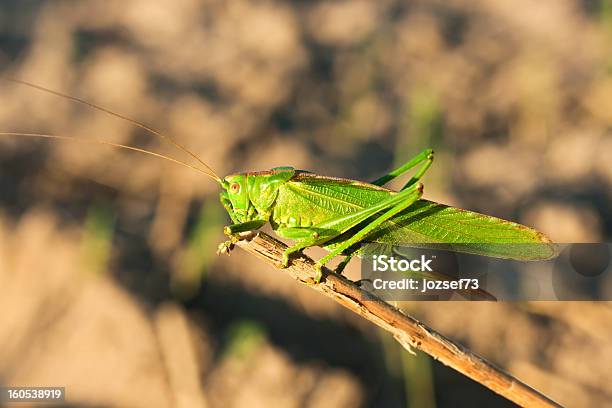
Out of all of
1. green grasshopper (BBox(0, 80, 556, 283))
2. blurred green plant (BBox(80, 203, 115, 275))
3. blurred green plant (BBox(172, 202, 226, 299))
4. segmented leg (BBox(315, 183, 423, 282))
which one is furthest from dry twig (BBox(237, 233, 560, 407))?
blurred green plant (BBox(80, 203, 115, 275))

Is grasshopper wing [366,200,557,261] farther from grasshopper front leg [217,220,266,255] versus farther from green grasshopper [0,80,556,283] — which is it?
grasshopper front leg [217,220,266,255]

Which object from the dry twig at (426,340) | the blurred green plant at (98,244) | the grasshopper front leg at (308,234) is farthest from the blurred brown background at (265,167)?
the dry twig at (426,340)

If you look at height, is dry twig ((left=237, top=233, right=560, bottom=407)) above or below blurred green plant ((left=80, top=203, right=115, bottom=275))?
above

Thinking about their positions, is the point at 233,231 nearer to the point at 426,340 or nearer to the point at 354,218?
the point at 354,218

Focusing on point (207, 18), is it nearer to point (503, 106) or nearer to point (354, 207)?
point (503, 106)

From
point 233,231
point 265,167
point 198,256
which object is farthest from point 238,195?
point 265,167

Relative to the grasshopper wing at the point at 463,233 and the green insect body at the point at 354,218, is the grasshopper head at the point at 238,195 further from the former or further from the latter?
the grasshopper wing at the point at 463,233

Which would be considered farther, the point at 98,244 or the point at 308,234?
the point at 98,244

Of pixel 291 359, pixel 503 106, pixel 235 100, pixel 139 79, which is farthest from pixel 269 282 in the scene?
pixel 503 106
